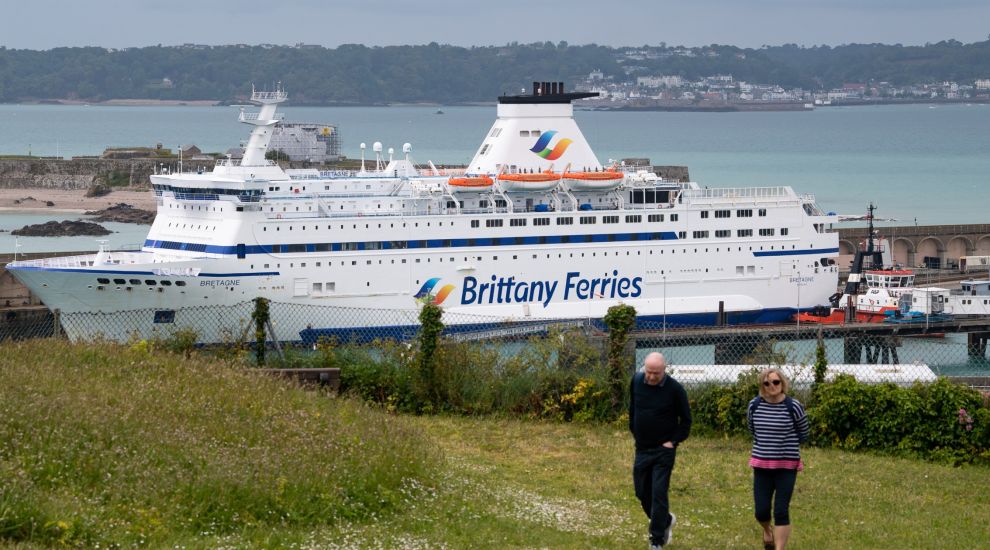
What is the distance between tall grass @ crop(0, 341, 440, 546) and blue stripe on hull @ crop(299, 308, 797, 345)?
47.2 feet

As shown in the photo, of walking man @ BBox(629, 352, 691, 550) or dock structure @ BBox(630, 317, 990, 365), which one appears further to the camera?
dock structure @ BBox(630, 317, 990, 365)

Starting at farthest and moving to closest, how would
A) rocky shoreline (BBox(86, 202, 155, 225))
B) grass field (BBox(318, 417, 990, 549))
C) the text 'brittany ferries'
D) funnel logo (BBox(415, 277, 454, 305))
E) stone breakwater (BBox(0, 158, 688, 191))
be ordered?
stone breakwater (BBox(0, 158, 688, 191)) → rocky shoreline (BBox(86, 202, 155, 225)) → the text 'brittany ferries' → funnel logo (BBox(415, 277, 454, 305)) → grass field (BBox(318, 417, 990, 549))

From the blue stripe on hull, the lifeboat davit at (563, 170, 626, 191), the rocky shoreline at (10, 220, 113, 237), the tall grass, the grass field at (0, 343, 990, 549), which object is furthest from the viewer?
the rocky shoreline at (10, 220, 113, 237)

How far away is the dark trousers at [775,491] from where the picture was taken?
30.0 feet

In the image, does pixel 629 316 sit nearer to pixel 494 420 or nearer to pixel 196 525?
pixel 494 420

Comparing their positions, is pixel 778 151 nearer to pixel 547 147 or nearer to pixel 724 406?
pixel 547 147

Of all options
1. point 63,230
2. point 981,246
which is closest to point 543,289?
point 981,246

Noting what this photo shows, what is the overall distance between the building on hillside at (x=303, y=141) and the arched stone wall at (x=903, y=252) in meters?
42.7

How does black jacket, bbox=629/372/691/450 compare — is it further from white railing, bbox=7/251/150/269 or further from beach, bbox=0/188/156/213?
beach, bbox=0/188/156/213

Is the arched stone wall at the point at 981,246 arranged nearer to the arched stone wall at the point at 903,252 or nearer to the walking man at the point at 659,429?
the arched stone wall at the point at 903,252

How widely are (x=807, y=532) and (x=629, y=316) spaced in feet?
13.7

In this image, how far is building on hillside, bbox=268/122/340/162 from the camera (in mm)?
82750

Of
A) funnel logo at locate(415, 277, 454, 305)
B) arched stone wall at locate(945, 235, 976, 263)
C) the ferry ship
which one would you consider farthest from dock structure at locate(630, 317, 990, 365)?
arched stone wall at locate(945, 235, 976, 263)

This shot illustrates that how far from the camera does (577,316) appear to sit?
109 feet
